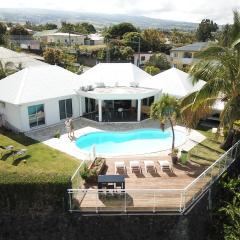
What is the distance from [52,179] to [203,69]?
429 inches

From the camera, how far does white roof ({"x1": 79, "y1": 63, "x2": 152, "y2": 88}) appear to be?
31625mm

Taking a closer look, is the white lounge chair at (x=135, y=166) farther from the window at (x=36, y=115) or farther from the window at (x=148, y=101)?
the window at (x=148, y=101)

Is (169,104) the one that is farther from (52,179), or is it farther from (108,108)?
(108,108)

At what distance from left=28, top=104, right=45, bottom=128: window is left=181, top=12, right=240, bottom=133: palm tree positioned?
13.6 meters

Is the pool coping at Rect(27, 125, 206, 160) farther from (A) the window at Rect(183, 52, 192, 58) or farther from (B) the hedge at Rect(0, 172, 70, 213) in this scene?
(A) the window at Rect(183, 52, 192, 58)

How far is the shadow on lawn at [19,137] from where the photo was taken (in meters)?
23.4

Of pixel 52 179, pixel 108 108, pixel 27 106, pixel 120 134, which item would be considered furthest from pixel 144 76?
pixel 52 179

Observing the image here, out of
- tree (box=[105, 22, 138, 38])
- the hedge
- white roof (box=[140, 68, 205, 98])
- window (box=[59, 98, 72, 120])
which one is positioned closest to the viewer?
the hedge

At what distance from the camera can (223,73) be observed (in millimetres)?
18234

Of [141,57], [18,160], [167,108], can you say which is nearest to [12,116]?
[18,160]

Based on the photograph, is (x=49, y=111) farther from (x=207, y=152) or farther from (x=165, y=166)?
(x=207, y=152)

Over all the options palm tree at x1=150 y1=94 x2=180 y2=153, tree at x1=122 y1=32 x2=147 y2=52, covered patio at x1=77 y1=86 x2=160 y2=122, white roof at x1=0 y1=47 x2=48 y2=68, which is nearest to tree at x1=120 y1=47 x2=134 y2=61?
tree at x1=122 y1=32 x2=147 y2=52

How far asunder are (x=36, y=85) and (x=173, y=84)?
42.9 feet

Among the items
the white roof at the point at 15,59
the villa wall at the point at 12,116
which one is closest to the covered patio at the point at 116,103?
the villa wall at the point at 12,116
